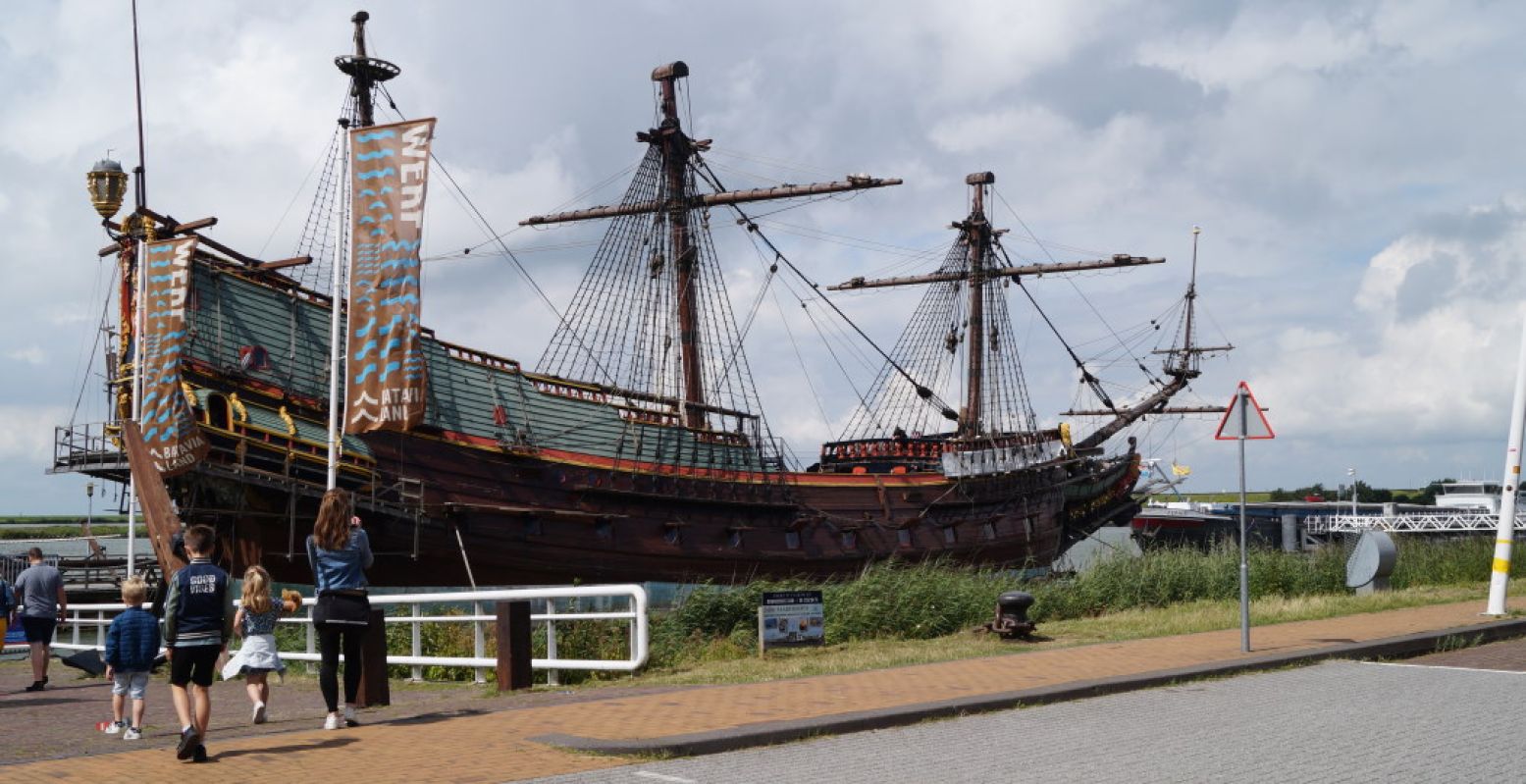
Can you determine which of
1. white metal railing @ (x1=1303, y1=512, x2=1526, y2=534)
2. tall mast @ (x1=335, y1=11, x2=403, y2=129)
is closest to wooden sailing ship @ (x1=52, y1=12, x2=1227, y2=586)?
tall mast @ (x1=335, y1=11, x2=403, y2=129)

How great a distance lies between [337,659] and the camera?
9125 mm

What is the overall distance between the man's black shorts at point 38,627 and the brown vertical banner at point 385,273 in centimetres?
645

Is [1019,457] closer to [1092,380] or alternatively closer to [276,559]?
[1092,380]

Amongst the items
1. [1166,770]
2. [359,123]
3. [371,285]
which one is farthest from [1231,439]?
[359,123]

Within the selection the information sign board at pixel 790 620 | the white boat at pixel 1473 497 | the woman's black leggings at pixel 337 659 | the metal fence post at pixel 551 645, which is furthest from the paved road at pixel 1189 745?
the white boat at pixel 1473 497

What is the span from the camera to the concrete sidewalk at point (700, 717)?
7.56 metres

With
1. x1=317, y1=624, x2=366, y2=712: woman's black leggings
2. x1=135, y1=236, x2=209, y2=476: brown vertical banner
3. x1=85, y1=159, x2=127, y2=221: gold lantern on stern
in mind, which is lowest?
x1=317, y1=624, x2=366, y2=712: woman's black leggings

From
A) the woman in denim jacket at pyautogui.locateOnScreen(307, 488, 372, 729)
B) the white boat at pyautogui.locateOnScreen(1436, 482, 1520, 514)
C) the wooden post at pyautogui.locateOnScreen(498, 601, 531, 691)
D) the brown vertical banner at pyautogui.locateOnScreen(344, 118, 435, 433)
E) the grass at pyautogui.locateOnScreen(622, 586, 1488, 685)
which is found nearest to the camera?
the woman in denim jacket at pyautogui.locateOnScreen(307, 488, 372, 729)

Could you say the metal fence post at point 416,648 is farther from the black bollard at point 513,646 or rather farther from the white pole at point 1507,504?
the white pole at point 1507,504

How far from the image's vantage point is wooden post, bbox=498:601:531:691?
37.7 ft

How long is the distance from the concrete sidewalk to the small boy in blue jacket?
1.01 metres

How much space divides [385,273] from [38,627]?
25.1ft

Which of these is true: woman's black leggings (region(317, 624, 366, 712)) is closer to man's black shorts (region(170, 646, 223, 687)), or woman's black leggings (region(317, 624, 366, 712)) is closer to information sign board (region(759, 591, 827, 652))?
man's black shorts (region(170, 646, 223, 687))

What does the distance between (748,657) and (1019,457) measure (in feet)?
101
